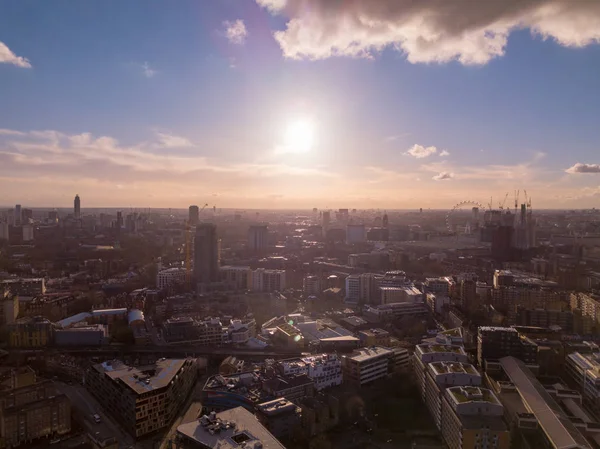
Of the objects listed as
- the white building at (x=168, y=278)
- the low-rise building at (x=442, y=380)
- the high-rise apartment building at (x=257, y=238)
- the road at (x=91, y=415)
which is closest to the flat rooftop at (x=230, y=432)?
the road at (x=91, y=415)

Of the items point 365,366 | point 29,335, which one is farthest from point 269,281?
point 365,366

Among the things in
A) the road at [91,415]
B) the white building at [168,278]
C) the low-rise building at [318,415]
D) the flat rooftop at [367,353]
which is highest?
the white building at [168,278]

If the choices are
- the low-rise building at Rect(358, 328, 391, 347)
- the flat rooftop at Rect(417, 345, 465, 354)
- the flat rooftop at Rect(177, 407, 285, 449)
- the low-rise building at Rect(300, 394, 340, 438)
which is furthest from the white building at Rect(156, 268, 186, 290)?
the flat rooftop at Rect(177, 407, 285, 449)

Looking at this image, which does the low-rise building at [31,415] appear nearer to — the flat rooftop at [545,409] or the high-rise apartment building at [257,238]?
the flat rooftop at [545,409]

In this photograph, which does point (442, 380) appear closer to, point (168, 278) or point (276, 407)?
point (276, 407)

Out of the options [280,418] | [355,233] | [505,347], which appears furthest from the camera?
[355,233]

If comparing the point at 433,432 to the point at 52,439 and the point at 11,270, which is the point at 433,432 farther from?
the point at 11,270

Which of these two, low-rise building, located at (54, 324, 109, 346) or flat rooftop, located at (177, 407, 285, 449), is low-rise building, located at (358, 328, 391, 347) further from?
low-rise building, located at (54, 324, 109, 346)
